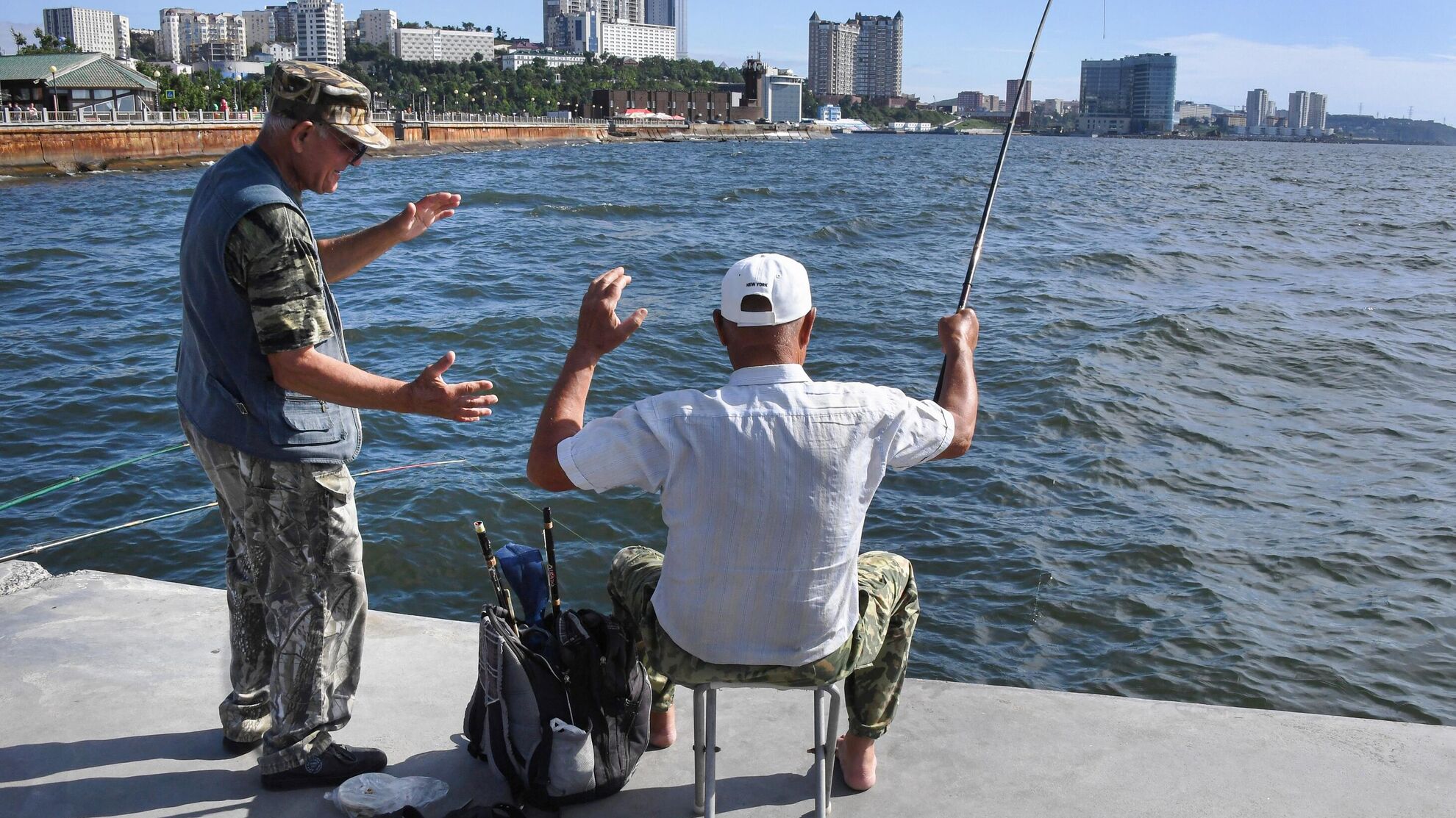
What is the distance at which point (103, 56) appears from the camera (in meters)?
56.0

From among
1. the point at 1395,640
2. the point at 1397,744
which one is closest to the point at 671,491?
the point at 1397,744

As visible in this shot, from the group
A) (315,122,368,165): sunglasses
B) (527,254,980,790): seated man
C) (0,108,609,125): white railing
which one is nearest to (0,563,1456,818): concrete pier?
(527,254,980,790): seated man

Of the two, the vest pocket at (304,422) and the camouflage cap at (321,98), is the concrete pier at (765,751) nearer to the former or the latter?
the vest pocket at (304,422)

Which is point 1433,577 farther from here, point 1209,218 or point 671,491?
point 1209,218

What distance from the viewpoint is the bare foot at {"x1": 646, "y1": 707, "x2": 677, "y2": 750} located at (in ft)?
10.1

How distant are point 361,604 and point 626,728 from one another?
0.73 metres

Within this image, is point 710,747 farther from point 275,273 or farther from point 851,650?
point 275,273

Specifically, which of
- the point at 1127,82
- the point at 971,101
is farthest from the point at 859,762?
the point at 971,101

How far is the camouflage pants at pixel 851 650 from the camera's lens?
2496mm

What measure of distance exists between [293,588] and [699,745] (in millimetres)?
1026

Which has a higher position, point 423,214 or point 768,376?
point 423,214

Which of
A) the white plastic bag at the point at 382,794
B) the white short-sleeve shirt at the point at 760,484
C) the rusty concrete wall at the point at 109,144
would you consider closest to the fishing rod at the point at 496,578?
the white plastic bag at the point at 382,794

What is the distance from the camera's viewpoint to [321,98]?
2609mm

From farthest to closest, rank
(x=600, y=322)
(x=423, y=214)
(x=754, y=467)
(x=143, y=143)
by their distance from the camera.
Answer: (x=143, y=143), (x=423, y=214), (x=600, y=322), (x=754, y=467)
